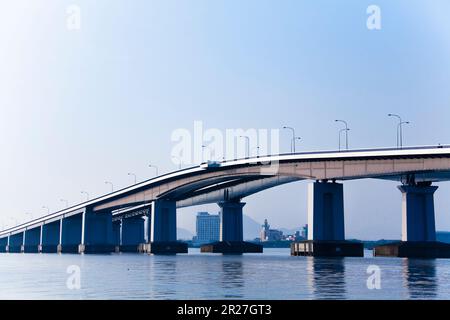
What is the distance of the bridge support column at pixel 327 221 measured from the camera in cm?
13338

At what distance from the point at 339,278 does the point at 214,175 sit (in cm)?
9420

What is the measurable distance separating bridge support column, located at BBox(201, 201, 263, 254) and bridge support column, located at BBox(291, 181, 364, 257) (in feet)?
179

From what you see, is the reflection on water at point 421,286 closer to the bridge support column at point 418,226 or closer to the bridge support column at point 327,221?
the bridge support column at point 418,226

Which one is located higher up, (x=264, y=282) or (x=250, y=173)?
(x=250, y=173)

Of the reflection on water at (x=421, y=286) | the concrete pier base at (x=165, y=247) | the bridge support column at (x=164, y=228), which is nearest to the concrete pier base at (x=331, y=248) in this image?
the bridge support column at (x=164, y=228)

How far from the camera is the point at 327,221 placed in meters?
136

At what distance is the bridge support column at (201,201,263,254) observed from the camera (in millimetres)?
190750

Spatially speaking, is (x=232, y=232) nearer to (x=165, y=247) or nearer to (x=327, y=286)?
(x=165, y=247)

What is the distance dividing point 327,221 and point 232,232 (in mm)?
60685

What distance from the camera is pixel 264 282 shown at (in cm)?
6334

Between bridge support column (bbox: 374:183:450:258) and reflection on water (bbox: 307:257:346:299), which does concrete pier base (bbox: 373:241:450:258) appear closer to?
bridge support column (bbox: 374:183:450:258)

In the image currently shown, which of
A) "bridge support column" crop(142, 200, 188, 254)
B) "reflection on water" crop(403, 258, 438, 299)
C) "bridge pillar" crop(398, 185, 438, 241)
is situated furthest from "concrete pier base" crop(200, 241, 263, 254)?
"reflection on water" crop(403, 258, 438, 299)
